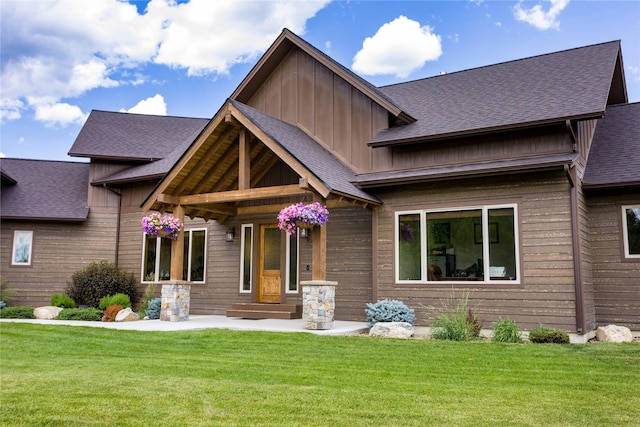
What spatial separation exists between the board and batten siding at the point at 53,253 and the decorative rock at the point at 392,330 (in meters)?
9.29

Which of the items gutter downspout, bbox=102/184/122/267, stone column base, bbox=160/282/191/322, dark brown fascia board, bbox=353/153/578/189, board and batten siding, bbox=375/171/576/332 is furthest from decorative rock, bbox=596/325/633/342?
gutter downspout, bbox=102/184/122/267

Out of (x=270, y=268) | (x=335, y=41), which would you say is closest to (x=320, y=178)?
(x=270, y=268)

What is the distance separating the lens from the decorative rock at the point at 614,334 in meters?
9.11

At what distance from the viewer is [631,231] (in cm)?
1020

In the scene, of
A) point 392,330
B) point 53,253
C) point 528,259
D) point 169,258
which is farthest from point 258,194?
point 53,253

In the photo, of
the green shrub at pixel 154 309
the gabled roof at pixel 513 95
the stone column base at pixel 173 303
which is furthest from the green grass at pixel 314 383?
the gabled roof at pixel 513 95

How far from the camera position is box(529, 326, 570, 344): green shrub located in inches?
341

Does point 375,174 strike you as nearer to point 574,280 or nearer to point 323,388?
point 574,280

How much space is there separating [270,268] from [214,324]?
101 inches

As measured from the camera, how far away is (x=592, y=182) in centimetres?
1024

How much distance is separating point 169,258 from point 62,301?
116 inches

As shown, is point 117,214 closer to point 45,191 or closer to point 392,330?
point 45,191

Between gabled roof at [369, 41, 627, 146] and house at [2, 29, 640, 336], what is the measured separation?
0.05 meters

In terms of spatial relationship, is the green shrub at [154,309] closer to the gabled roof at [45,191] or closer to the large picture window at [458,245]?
the gabled roof at [45,191]
